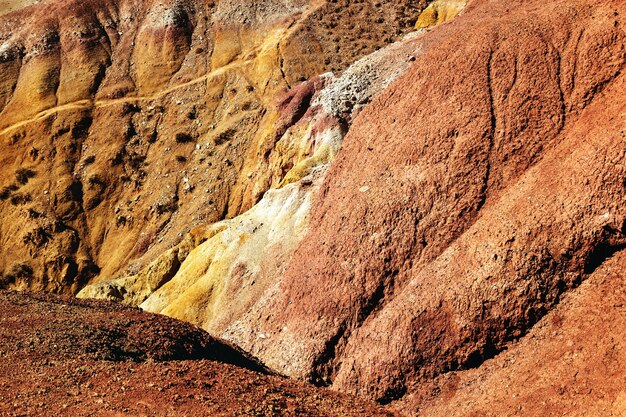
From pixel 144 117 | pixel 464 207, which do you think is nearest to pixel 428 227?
pixel 464 207

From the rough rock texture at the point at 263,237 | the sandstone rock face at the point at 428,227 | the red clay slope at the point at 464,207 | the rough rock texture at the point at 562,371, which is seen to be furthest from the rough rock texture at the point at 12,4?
the rough rock texture at the point at 562,371

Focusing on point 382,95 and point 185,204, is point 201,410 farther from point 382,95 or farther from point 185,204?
point 185,204

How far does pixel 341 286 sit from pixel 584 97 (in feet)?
A: 34.7

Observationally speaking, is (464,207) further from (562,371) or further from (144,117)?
(144,117)

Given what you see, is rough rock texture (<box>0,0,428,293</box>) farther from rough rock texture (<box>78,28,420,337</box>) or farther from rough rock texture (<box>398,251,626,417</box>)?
rough rock texture (<box>398,251,626,417</box>)

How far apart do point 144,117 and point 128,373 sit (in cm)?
4176

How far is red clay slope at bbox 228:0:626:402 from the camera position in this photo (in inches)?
774

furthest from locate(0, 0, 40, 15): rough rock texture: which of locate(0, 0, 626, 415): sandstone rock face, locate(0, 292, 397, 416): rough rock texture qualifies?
locate(0, 292, 397, 416): rough rock texture

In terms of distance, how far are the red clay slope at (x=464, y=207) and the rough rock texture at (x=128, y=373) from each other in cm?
425

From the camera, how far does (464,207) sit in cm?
2317

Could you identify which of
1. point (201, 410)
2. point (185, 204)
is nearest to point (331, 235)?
point (201, 410)

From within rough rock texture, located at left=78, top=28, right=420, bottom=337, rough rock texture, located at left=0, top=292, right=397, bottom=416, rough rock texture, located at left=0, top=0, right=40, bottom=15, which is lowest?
rough rock texture, located at left=78, top=28, right=420, bottom=337

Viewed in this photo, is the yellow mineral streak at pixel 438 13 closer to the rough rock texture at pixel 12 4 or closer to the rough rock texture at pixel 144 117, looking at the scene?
the rough rock texture at pixel 144 117

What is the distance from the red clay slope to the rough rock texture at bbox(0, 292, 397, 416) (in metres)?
4.25
